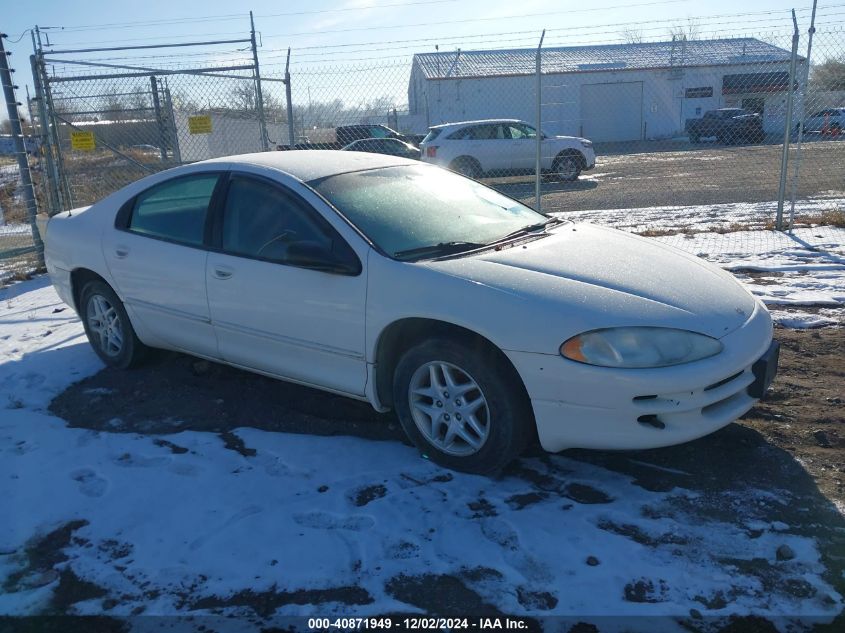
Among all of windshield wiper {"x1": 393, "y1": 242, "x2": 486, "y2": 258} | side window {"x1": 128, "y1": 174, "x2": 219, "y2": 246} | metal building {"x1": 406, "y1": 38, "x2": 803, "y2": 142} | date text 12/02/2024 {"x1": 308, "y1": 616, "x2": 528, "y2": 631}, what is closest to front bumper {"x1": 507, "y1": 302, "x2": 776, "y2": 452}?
windshield wiper {"x1": 393, "y1": 242, "x2": 486, "y2": 258}

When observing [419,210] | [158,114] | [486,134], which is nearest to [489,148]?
[486,134]

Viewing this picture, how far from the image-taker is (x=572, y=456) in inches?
145

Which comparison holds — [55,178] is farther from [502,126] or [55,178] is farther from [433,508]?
[502,126]

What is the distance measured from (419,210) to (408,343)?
2.76 ft

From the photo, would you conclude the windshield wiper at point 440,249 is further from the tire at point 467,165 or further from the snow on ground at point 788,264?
the tire at point 467,165

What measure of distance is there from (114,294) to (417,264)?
2.61m

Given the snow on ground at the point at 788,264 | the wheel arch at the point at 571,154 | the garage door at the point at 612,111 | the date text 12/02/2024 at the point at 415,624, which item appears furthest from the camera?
the garage door at the point at 612,111

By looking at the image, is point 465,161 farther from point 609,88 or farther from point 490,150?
point 609,88

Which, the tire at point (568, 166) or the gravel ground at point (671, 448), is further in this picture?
the tire at point (568, 166)

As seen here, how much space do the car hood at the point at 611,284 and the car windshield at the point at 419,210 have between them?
10.5 inches

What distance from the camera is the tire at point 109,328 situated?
5.04m

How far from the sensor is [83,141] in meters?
9.48

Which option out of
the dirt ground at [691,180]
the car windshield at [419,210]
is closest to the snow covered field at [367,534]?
the car windshield at [419,210]

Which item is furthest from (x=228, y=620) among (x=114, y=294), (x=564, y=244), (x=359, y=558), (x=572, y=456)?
(x=114, y=294)
